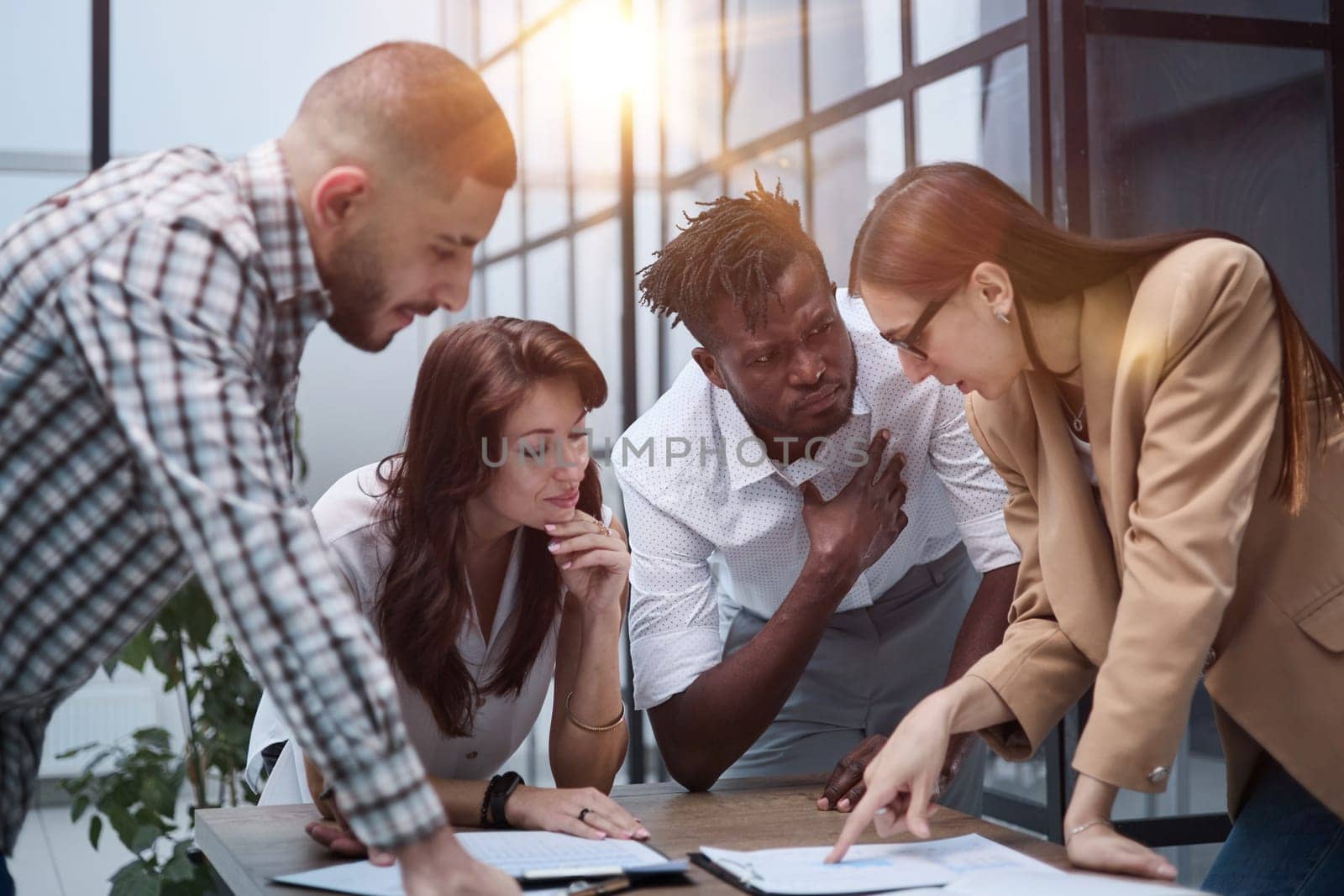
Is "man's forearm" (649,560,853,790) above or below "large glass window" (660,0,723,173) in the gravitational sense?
below

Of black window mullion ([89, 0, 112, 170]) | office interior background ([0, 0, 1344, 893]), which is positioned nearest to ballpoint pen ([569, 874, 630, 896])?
office interior background ([0, 0, 1344, 893])

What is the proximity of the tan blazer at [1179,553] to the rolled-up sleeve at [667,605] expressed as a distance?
0.74 m

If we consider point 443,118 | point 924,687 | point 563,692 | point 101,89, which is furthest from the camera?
point 101,89

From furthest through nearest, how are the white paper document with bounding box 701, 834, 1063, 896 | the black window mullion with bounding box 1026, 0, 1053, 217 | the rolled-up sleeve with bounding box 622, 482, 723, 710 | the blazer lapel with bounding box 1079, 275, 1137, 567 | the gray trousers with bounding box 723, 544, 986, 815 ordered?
the black window mullion with bounding box 1026, 0, 1053, 217, the gray trousers with bounding box 723, 544, 986, 815, the rolled-up sleeve with bounding box 622, 482, 723, 710, the blazer lapel with bounding box 1079, 275, 1137, 567, the white paper document with bounding box 701, 834, 1063, 896

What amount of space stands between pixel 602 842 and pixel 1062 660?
0.60m

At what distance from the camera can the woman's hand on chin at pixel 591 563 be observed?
1980mm

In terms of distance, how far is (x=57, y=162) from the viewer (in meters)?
3.50

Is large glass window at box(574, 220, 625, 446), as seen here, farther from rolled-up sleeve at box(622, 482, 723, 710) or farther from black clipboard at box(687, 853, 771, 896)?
black clipboard at box(687, 853, 771, 896)

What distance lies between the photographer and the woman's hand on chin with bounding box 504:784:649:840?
5.36 feet

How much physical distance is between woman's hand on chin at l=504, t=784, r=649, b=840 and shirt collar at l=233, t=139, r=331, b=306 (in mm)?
746

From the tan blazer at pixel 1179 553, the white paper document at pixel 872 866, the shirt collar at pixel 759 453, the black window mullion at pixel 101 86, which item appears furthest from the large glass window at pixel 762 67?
the white paper document at pixel 872 866

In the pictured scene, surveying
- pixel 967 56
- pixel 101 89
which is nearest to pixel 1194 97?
pixel 967 56

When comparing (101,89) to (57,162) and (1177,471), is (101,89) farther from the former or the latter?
(1177,471)

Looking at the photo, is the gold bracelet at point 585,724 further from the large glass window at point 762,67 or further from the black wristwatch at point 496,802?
the large glass window at point 762,67
